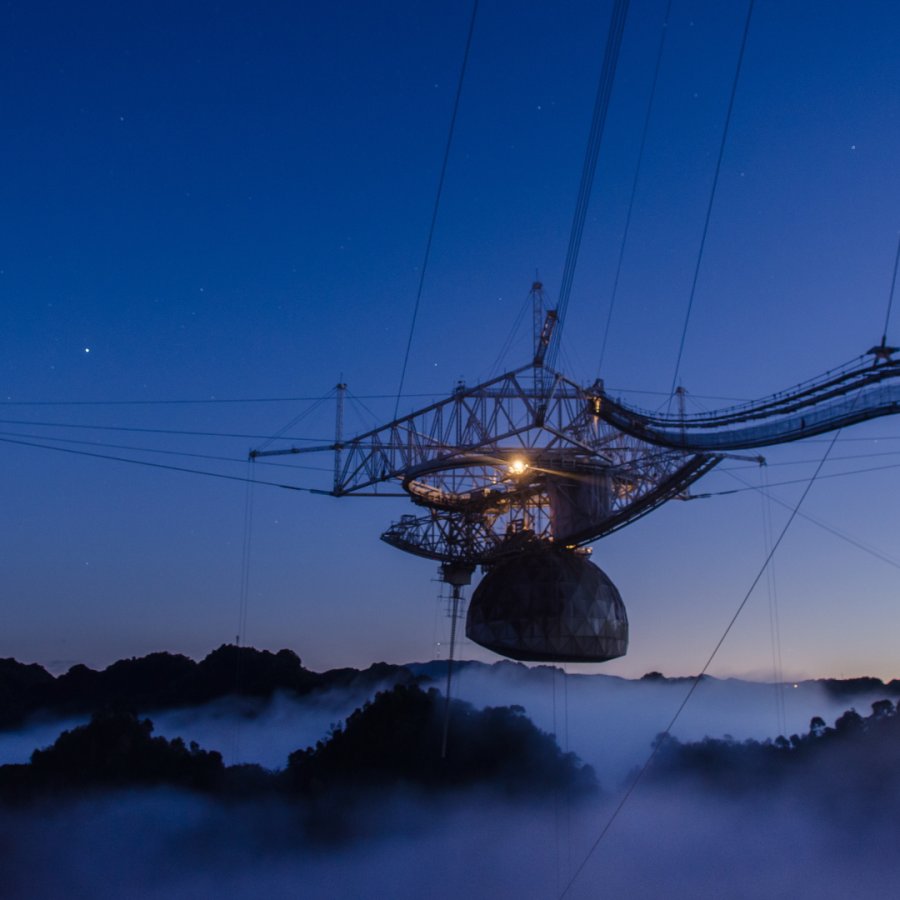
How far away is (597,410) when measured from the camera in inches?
785

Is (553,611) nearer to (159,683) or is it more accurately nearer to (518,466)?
(518,466)

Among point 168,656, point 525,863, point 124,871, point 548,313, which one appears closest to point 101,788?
point 124,871

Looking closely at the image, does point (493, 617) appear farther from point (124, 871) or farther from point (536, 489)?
point (124, 871)

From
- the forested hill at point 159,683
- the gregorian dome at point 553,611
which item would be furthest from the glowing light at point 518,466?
the forested hill at point 159,683

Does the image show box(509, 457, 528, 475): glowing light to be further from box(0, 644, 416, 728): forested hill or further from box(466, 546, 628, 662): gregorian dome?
box(0, 644, 416, 728): forested hill

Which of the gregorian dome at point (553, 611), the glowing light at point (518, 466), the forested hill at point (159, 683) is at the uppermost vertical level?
the glowing light at point (518, 466)

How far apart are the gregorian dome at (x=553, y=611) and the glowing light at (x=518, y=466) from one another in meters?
4.73

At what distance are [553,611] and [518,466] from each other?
7396 millimetres

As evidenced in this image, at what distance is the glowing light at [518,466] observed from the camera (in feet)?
96.5

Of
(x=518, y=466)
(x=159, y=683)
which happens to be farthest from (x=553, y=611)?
(x=159, y=683)

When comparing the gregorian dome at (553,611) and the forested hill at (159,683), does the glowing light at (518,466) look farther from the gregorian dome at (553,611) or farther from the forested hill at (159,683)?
the forested hill at (159,683)

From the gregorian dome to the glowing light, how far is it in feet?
15.5

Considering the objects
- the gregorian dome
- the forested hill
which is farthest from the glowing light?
the forested hill

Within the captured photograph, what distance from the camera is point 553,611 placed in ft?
116
